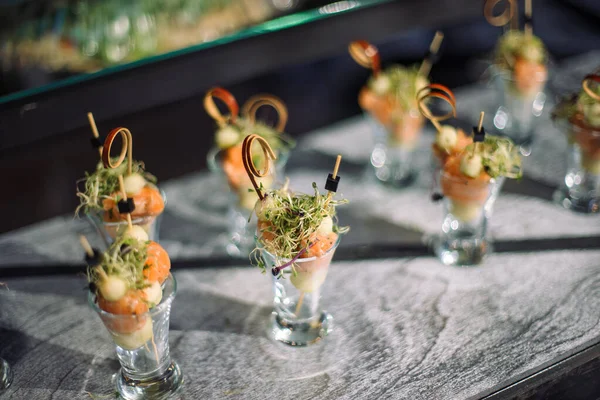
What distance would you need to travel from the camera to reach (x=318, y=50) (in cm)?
299

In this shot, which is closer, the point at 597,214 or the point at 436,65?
the point at 597,214

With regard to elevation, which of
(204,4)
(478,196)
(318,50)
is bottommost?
(478,196)

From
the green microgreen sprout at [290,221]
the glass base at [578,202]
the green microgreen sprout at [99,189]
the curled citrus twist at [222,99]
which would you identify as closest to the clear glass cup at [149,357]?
the green microgreen sprout at [290,221]

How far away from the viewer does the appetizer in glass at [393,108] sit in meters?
2.53

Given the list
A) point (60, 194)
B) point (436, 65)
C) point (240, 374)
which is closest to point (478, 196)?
point (240, 374)

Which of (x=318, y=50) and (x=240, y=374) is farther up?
(x=318, y=50)

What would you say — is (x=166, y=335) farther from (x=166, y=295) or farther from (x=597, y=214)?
(x=597, y=214)

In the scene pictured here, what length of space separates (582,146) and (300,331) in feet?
4.19

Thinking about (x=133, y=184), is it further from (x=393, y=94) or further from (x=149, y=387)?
(x=393, y=94)

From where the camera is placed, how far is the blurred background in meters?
2.49

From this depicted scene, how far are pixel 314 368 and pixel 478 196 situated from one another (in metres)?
0.79

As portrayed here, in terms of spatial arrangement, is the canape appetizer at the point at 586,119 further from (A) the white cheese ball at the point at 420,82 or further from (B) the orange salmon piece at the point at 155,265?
(B) the orange salmon piece at the point at 155,265

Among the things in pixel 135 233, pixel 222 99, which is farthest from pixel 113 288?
pixel 222 99

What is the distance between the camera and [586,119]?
2232 millimetres
